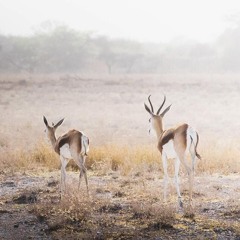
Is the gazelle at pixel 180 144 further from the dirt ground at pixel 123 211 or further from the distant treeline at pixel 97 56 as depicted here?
the distant treeline at pixel 97 56

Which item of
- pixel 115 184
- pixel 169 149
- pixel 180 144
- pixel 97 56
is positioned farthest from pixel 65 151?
pixel 97 56

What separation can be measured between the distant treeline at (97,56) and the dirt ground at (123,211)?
44.2m

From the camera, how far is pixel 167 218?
8.23 m

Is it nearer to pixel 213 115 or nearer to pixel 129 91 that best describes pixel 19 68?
pixel 129 91

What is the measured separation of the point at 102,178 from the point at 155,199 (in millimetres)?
2365

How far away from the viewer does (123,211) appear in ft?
29.4

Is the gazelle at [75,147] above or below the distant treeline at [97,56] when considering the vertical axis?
below

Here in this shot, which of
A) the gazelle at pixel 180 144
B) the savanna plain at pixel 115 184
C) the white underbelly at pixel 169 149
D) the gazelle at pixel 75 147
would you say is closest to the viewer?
the savanna plain at pixel 115 184

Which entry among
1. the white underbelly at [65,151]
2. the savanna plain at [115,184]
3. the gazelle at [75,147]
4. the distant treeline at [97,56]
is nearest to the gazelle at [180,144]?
A: the savanna plain at [115,184]

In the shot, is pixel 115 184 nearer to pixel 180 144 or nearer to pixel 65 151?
pixel 65 151

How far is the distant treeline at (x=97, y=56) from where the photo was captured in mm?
57000

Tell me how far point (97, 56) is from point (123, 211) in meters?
52.4

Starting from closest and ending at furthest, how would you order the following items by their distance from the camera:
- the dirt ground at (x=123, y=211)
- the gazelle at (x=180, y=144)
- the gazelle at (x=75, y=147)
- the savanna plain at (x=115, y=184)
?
1. the dirt ground at (x=123, y=211)
2. the savanna plain at (x=115, y=184)
3. the gazelle at (x=180, y=144)
4. the gazelle at (x=75, y=147)

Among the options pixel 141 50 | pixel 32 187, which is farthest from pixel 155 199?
pixel 141 50
